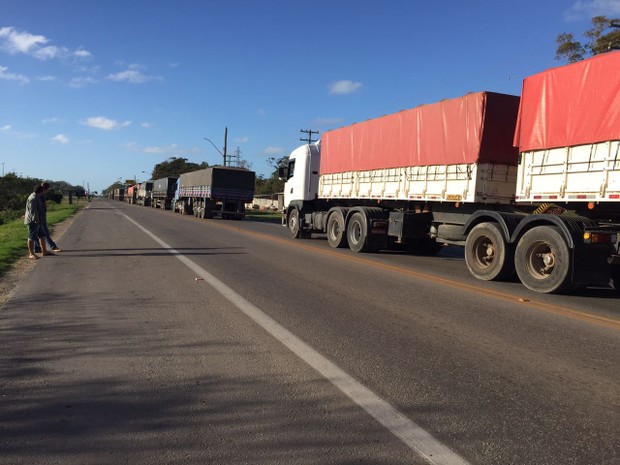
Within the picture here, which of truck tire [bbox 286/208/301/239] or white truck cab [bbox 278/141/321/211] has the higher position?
white truck cab [bbox 278/141/321/211]

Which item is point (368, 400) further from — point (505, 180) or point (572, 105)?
point (505, 180)

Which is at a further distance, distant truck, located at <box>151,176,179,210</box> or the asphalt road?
distant truck, located at <box>151,176,179,210</box>

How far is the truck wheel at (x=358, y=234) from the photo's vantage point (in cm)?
1409

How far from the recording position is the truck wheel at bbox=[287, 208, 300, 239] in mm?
18639

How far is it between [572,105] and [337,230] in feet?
27.4

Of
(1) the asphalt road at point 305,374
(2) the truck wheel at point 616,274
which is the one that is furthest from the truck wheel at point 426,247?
(1) the asphalt road at point 305,374

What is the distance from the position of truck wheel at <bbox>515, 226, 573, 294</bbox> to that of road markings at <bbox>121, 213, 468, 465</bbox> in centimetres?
478

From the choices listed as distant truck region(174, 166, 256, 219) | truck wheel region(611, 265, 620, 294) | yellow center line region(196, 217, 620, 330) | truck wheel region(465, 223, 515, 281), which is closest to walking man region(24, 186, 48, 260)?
yellow center line region(196, 217, 620, 330)

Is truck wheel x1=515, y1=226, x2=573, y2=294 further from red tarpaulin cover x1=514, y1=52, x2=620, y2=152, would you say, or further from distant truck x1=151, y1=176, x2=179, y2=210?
distant truck x1=151, y1=176, x2=179, y2=210

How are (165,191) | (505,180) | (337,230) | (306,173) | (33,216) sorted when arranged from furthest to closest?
(165,191)
(306,173)
(337,230)
(33,216)
(505,180)

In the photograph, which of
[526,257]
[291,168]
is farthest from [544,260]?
[291,168]

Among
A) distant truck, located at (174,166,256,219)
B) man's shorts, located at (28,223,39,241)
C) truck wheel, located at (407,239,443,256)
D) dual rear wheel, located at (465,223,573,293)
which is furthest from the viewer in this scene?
distant truck, located at (174,166,256,219)

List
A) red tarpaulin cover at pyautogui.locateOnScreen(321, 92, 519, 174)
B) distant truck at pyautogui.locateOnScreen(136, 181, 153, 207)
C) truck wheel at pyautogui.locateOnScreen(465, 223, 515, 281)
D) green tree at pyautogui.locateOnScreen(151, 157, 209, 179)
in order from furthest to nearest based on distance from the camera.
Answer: green tree at pyautogui.locateOnScreen(151, 157, 209, 179)
distant truck at pyautogui.locateOnScreen(136, 181, 153, 207)
red tarpaulin cover at pyautogui.locateOnScreen(321, 92, 519, 174)
truck wheel at pyautogui.locateOnScreen(465, 223, 515, 281)

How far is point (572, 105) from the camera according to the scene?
8453 millimetres
